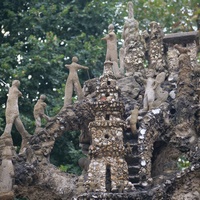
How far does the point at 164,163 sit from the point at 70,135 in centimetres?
547

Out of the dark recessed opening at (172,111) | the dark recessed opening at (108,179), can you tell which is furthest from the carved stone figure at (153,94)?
the dark recessed opening at (108,179)

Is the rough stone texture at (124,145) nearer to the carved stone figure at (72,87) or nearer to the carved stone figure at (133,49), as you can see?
the carved stone figure at (72,87)

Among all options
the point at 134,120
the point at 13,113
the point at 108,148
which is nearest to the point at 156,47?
the point at 134,120

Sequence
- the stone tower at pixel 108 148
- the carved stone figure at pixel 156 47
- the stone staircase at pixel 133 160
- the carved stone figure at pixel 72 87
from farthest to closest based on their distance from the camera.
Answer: the carved stone figure at pixel 156 47 < the carved stone figure at pixel 72 87 < the stone staircase at pixel 133 160 < the stone tower at pixel 108 148

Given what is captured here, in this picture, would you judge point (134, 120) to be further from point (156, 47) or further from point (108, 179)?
point (156, 47)

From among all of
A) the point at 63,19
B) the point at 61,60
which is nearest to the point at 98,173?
the point at 61,60

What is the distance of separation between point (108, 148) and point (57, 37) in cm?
947

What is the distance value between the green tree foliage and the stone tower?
5.04 m

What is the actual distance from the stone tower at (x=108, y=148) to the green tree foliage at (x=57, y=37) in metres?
5.04

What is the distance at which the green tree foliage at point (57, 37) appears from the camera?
2223cm

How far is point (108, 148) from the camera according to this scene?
15.6 m

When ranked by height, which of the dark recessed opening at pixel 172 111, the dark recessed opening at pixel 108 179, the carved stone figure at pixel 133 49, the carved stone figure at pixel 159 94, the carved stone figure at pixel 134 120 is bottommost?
the dark recessed opening at pixel 108 179

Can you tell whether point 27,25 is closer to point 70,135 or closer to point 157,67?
point 70,135

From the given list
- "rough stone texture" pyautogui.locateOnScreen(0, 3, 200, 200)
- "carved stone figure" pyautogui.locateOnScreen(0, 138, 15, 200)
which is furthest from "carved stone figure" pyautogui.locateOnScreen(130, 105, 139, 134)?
"carved stone figure" pyautogui.locateOnScreen(0, 138, 15, 200)
